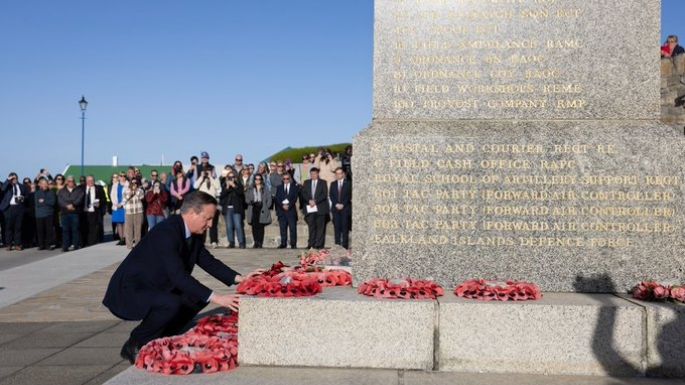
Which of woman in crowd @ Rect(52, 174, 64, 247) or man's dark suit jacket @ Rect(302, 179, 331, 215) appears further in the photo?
woman in crowd @ Rect(52, 174, 64, 247)

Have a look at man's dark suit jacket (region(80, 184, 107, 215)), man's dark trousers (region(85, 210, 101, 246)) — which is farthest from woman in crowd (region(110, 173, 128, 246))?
man's dark trousers (region(85, 210, 101, 246))

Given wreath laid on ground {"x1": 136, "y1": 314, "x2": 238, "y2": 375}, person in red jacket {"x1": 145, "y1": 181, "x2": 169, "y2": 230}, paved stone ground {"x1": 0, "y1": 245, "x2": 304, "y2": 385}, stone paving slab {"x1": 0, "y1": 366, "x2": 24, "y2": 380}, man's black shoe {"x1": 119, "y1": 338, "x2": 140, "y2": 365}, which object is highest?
person in red jacket {"x1": 145, "y1": 181, "x2": 169, "y2": 230}

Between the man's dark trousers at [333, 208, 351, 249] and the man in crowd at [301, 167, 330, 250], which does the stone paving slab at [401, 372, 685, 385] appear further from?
the man in crowd at [301, 167, 330, 250]

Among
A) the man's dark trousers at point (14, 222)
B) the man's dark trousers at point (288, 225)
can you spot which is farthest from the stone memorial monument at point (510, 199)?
the man's dark trousers at point (14, 222)

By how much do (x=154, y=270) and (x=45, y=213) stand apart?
13522 mm

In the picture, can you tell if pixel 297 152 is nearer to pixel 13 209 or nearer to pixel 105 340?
pixel 13 209

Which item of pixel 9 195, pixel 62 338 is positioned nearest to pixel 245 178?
pixel 9 195

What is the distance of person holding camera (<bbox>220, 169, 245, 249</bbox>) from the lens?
17.0 m

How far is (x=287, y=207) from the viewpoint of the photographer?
55.3ft

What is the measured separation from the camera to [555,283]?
5.43 m

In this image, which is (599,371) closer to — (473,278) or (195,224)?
(473,278)

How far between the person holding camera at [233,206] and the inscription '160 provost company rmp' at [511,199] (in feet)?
38.8

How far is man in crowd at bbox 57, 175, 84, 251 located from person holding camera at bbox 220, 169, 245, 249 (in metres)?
3.62

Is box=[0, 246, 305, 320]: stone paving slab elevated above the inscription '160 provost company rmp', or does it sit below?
below
